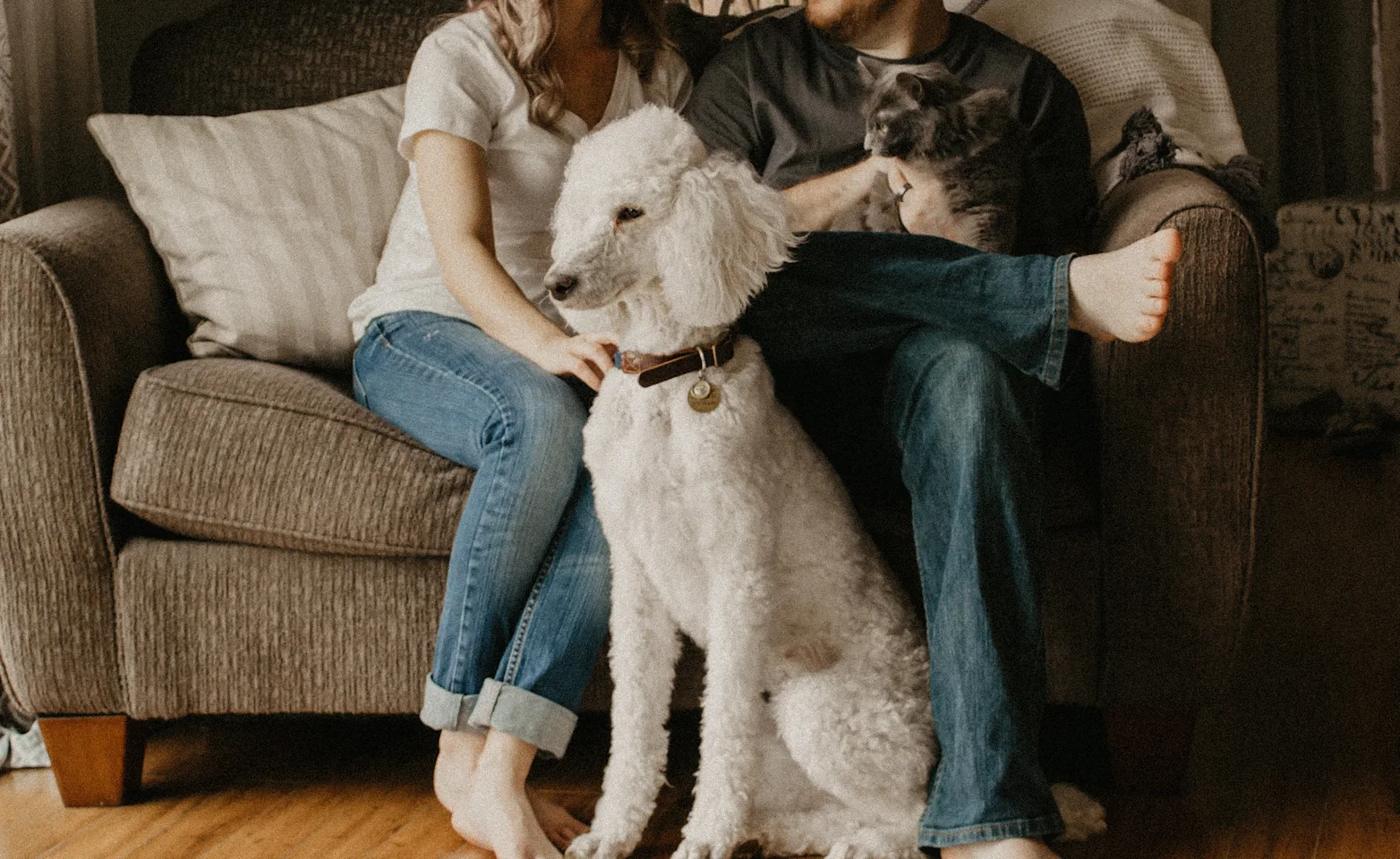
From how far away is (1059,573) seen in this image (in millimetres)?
1608

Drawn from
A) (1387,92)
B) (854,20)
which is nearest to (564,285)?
(854,20)

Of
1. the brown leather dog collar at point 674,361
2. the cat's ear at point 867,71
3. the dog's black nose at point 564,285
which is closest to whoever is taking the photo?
the dog's black nose at point 564,285

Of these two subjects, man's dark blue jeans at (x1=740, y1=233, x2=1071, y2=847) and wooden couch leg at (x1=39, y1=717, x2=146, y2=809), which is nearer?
man's dark blue jeans at (x1=740, y1=233, x2=1071, y2=847)

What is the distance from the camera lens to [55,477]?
162 centimetres

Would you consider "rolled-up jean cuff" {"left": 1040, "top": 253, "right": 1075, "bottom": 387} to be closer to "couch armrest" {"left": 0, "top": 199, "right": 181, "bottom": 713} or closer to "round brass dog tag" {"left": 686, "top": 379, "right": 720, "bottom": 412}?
"round brass dog tag" {"left": 686, "top": 379, "right": 720, "bottom": 412}

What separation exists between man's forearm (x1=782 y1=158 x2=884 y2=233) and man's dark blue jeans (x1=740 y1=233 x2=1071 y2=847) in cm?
22

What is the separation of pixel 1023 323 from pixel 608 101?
0.78m

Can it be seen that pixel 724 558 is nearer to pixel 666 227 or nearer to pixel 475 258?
pixel 666 227

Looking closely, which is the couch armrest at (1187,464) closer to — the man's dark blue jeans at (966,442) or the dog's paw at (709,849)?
the man's dark blue jeans at (966,442)

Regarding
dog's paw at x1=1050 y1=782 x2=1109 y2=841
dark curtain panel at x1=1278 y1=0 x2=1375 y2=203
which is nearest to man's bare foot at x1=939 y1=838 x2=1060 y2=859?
dog's paw at x1=1050 y1=782 x2=1109 y2=841

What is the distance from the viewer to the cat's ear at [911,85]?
1678 millimetres

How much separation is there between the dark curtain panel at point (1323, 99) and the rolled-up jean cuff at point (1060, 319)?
3.33 meters

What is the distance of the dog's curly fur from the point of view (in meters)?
1.33

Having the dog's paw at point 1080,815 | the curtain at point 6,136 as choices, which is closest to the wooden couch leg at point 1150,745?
the dog's paw at point 1080,815
